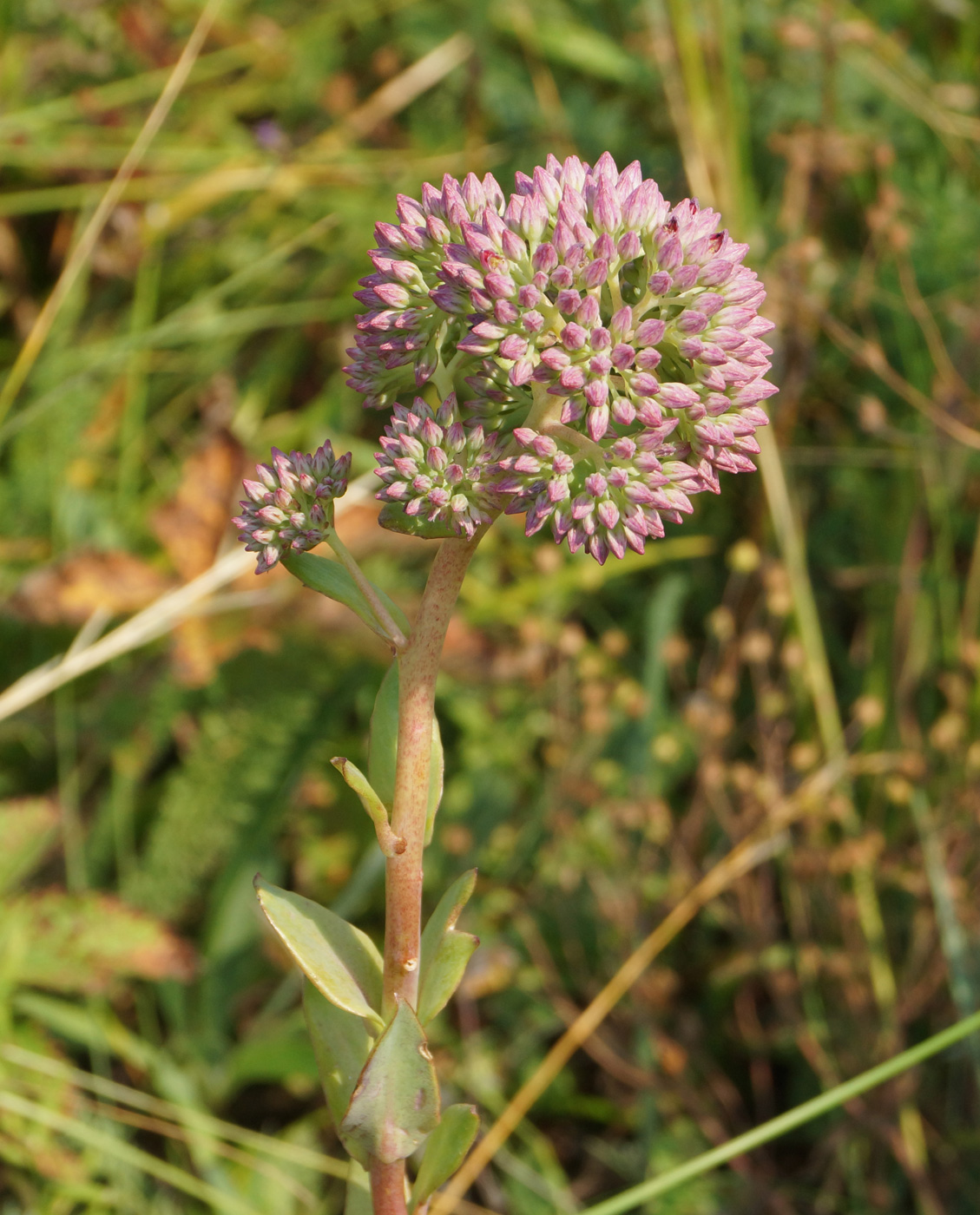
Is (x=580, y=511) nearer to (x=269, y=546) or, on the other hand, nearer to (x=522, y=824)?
(x=269, y=546)

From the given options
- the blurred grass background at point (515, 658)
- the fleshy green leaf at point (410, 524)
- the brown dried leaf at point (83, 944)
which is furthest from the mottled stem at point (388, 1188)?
the brown dried leaf at point (83, 944)

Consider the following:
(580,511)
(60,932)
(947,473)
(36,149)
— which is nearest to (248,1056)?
(60,932)

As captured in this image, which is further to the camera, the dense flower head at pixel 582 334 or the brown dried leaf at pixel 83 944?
the brown dried leaf at pixel 83 944

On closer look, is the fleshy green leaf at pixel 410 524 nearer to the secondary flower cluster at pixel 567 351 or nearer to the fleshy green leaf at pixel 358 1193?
the secondary flower cluster at pixel 567 351

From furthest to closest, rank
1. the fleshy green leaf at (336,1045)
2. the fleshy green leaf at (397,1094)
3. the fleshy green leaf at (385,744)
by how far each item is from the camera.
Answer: the fleshy green leaf at (336,1045) → the fleshy green leaf at (385,744) → the fleshy green leaf at (397,1094)

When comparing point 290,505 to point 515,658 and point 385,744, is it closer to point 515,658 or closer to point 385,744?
point 385,744

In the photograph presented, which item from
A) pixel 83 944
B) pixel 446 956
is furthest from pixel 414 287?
pixel 83 944

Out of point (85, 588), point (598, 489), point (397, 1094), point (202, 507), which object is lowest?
point (397, 1094)
